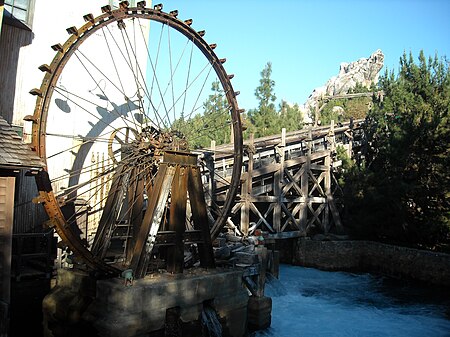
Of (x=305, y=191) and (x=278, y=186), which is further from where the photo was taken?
(x=305, y=191)

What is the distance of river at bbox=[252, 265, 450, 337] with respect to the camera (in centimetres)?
935

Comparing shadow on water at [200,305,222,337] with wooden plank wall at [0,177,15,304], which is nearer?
wooden plank wall at [0,177,15,304]

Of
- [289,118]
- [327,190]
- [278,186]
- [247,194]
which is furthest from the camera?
[289,118]

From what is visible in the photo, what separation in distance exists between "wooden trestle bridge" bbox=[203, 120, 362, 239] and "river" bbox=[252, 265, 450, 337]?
1986 millimetres

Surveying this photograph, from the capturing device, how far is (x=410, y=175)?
45.4 ft

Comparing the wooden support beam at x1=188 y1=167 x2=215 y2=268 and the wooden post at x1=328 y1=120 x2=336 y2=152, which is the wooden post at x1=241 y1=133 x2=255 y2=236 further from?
the wooden support beam at x1=188 y1=167 x2=215 y2=268

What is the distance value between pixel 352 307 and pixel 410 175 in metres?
5.31

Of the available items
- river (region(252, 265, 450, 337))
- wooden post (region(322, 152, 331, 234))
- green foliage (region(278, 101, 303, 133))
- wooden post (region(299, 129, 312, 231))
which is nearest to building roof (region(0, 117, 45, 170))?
river (region(252, 265, 450, 337))

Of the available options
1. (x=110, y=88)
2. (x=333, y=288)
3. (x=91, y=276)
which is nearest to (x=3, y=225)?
(x=91, y=276)

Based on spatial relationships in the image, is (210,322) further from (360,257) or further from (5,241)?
(360,257)

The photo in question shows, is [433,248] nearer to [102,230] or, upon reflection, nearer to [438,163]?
[438,163]

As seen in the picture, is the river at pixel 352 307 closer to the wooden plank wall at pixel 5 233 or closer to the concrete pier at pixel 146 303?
the concrete pier at pixel 146 303

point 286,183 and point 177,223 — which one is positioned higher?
point 286,183

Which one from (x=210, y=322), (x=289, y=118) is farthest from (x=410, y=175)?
(x=289, y=118)
